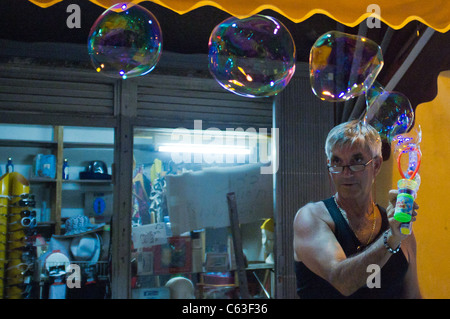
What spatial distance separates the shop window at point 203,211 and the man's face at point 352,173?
1.29 m

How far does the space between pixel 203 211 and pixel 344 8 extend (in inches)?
75.7

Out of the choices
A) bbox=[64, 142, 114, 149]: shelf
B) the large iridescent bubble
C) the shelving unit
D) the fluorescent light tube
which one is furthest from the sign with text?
bbox=[64, 142, 114, 149]: shelf

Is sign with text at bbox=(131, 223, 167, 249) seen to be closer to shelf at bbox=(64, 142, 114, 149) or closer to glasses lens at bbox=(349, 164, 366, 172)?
glasses lens at bbox=(349, 164, 366, 172)

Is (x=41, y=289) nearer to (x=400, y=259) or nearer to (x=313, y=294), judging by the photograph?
(x=313, y=294)

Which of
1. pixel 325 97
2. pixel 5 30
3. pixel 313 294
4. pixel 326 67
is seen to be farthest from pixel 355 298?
pixel 5 30

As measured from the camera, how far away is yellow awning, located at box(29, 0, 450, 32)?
2.01 meters

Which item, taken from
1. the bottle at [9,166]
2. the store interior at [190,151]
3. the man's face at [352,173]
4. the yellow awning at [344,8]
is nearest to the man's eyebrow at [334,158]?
the man's face at [352,173]

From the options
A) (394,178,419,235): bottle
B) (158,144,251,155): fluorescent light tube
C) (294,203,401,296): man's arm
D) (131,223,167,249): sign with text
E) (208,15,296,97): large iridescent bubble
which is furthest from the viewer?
(158,144,251,155): fluorescent light tube

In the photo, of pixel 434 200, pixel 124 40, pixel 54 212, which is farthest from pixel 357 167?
pixel 54 212

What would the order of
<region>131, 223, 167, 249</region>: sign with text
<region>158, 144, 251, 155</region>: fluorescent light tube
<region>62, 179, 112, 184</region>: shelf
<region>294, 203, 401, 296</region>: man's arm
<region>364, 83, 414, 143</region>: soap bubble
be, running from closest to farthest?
1. <region>294, 203, 401, 296</region>: man's arm
2. <region>364, 83, 414, 143</region>: soap bubble
3. <region>131, 223, 167, 249</region>: sign with text
4. <region>158, 144, 251, 155</region>: fluorescent light tube
5. <region>62, 179, 112, 184</region>: shelf

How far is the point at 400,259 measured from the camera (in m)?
2.15

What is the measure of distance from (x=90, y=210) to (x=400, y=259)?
12.9ft

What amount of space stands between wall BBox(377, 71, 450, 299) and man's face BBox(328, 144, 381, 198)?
168 centimetres

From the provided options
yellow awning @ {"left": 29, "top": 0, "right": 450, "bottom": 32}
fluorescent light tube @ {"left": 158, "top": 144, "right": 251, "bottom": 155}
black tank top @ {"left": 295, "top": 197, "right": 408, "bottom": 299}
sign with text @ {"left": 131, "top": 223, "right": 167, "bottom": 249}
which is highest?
yellow awning @ {"left": 29, "top": 0, "right": 450, "bottom": 32}
